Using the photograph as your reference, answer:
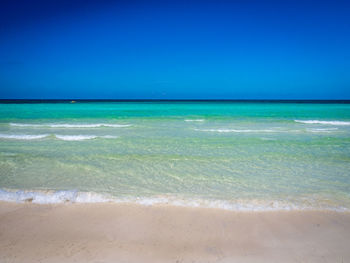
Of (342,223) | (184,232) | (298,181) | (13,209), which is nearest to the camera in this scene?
(184,232)

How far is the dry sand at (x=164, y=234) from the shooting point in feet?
9.07

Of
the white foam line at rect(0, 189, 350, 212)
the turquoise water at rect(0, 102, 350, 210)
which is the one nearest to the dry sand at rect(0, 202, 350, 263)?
the white foam line at rect(0, 189, 350, 212)

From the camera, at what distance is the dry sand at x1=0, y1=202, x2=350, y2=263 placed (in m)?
2.77

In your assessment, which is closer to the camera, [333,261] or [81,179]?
[333,261]

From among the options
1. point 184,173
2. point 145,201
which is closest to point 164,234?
point 145,201

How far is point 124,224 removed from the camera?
11.2 ft

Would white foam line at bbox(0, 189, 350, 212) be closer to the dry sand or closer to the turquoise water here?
the turquoise water

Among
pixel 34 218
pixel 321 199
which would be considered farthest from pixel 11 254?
pixel 321 199

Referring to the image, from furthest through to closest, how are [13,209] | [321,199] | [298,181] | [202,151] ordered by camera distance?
1. [202,151]
2. [298,181]
3. [321,199]
4. [13,209]

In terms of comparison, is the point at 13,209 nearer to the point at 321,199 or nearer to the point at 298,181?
the point at 321,199

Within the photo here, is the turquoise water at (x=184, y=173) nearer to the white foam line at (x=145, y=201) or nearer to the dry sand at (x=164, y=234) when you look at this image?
the white foam line at (x=145, y=201)

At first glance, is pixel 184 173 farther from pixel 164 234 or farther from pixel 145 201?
pixel 164 234

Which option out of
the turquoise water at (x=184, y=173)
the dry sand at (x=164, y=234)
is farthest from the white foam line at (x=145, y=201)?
the dry sand at (x=164, y=234)

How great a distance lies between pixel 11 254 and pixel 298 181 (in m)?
5.83
